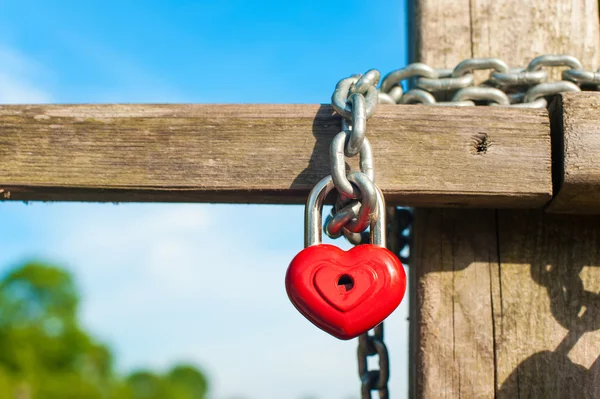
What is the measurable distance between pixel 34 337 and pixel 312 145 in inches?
1525

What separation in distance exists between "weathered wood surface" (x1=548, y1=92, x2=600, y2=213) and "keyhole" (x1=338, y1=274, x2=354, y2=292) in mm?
468

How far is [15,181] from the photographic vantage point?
1.46 m

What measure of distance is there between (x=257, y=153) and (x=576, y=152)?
631 millimetres

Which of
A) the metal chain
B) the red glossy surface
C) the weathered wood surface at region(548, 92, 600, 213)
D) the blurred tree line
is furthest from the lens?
the blurred tree line

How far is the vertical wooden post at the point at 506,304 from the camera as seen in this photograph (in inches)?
57.5

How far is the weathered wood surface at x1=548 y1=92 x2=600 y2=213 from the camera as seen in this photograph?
1.38m

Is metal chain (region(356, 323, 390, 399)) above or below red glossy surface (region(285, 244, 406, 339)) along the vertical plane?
below

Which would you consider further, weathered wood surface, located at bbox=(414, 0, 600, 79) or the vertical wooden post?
weathered wood surface, located at bbox=(414, 0, 600, 79)

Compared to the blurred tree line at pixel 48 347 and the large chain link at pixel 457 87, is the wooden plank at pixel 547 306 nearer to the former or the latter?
the large chain link at pixel 457 87

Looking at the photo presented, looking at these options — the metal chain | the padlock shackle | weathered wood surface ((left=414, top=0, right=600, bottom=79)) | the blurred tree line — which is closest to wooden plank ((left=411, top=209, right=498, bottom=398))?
the metal chain

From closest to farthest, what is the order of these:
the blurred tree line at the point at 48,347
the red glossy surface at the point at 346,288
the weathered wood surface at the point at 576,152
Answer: the red glossy surface at the point at 346,288 → the weathered wood surface at the point at 576,152 → the blurred tree line at the point at 48,347

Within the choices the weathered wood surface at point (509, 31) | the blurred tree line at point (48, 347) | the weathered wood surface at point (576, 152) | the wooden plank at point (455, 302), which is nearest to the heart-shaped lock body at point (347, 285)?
the wooden plank at point (455, 302)

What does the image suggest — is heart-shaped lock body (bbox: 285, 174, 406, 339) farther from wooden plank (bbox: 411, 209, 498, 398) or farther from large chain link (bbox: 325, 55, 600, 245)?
wooden plank (bbox: 411, 209, 498, 398)

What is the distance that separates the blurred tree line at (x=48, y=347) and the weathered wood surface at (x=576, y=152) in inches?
1264
